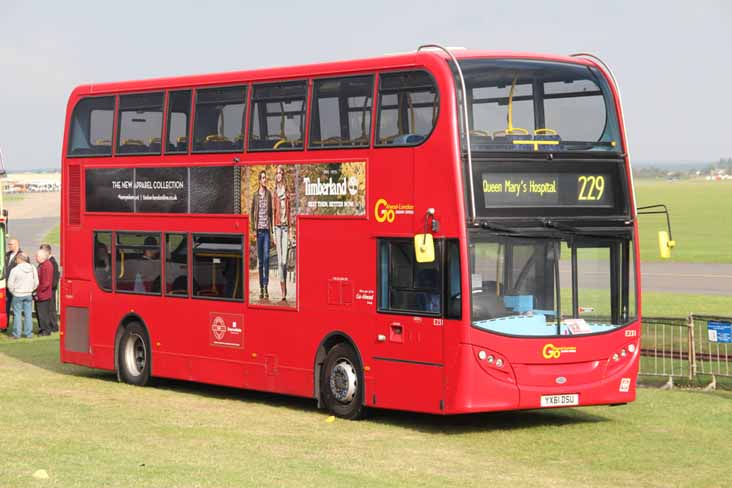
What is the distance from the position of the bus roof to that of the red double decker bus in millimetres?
37

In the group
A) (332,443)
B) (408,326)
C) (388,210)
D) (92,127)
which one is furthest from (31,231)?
(332,443)

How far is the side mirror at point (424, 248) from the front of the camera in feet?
46.3

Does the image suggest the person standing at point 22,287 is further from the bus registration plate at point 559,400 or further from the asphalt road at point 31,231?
the asphalt road at point 31,231

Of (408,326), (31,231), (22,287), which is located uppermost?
(31,231)

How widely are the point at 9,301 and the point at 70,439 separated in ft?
49.1

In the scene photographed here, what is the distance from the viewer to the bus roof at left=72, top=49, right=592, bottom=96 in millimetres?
14805

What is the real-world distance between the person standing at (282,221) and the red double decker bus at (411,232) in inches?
1.4

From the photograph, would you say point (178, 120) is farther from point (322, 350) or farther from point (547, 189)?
point (547, 189)

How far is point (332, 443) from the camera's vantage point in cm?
1370

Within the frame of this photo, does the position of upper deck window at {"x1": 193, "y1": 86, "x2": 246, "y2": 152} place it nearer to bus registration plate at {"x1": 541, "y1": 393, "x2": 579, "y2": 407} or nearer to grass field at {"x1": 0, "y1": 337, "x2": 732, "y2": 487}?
grass field at {"x1": 0, "y1": 337, "x2": 732, "y2": 487}

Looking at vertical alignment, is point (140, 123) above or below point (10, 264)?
above

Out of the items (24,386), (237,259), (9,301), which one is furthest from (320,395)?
(9,301)

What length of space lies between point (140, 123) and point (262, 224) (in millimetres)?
3243

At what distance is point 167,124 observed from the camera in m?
18.7
